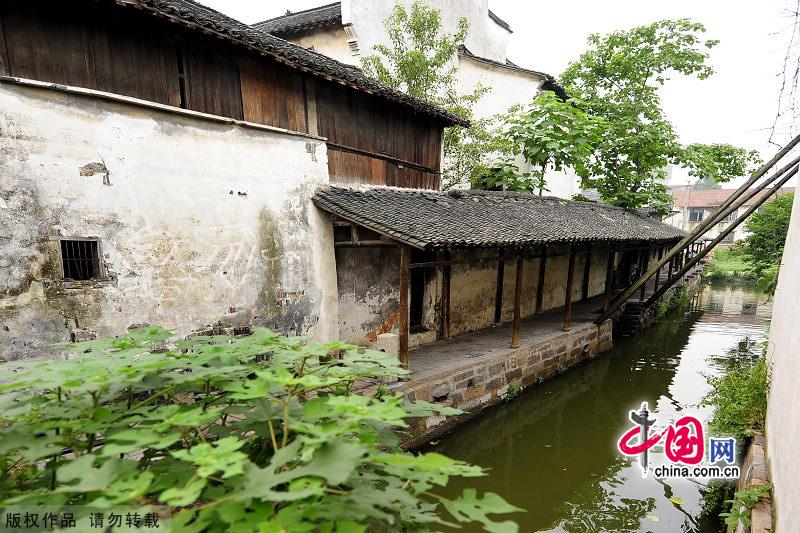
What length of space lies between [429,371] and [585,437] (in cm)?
303

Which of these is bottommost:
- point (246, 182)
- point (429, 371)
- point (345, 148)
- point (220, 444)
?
point (429, 371)

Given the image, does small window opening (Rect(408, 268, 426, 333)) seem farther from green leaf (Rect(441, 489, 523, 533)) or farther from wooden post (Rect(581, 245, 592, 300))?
wooden post (Rect(581, 245, 592, 300))

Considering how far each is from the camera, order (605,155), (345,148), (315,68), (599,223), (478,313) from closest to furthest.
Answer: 1. (315,68)
2. (345,148)
3. (478,313)
4. (599,223)
5. (605,155)

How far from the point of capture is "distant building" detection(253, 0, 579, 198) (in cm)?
1220

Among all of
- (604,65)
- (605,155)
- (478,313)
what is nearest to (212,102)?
(478,313)

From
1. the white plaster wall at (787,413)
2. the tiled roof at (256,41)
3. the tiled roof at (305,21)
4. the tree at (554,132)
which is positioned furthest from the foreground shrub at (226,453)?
the tree at (554,132)

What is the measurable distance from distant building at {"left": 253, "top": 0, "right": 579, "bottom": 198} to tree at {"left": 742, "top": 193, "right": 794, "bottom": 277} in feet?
27.3

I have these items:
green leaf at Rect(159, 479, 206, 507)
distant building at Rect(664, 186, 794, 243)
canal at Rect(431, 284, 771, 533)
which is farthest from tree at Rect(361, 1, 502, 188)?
distant building at Rect(664, 186, 794, 243)

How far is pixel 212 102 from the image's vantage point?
237 inches

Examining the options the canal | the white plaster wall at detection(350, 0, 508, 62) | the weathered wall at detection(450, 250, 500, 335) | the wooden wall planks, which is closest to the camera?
the canal

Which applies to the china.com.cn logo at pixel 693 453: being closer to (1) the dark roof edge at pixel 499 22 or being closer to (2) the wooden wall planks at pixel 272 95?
(2) the wooden wall planks at pixel 272 95

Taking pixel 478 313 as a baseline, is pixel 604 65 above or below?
above

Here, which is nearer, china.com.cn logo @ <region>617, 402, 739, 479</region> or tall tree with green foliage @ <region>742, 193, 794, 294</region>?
china.com.cn logo @ <region>617, 402, 739, 479</region>

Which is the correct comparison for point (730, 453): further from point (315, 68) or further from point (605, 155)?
point (605, 155)
